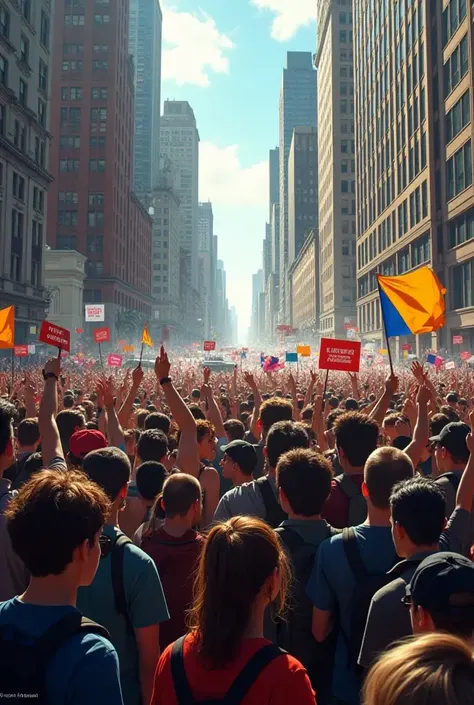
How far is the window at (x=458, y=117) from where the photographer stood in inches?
1602

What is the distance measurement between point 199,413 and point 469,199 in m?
37.6

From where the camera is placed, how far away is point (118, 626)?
A: 2848 mm

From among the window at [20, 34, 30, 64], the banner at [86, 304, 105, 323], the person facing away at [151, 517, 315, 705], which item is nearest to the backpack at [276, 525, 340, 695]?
the person facing away at [151, 517, 315, 705]

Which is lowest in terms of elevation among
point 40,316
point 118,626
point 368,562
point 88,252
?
point 118,626

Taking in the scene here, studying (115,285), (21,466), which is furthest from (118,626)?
(115,285)

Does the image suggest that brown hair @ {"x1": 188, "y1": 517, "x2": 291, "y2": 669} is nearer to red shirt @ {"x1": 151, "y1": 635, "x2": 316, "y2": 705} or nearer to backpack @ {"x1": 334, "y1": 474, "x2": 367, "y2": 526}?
red shirt @ {"x1": 151, "y1": 635, "x2": 316, "y2": 705}

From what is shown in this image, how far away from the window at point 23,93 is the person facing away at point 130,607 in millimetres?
52441

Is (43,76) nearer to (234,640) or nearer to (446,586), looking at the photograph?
(234,640)

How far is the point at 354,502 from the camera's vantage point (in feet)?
14.1

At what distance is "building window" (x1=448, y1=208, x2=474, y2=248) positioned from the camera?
40.6 metres

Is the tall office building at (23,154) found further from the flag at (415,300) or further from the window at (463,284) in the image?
the flag at (415,300)

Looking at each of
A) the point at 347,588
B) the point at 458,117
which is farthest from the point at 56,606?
the point at 458,117

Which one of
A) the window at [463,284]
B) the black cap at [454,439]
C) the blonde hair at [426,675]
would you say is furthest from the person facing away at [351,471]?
the window at [463,284]

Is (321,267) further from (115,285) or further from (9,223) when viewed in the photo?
(9,223)
